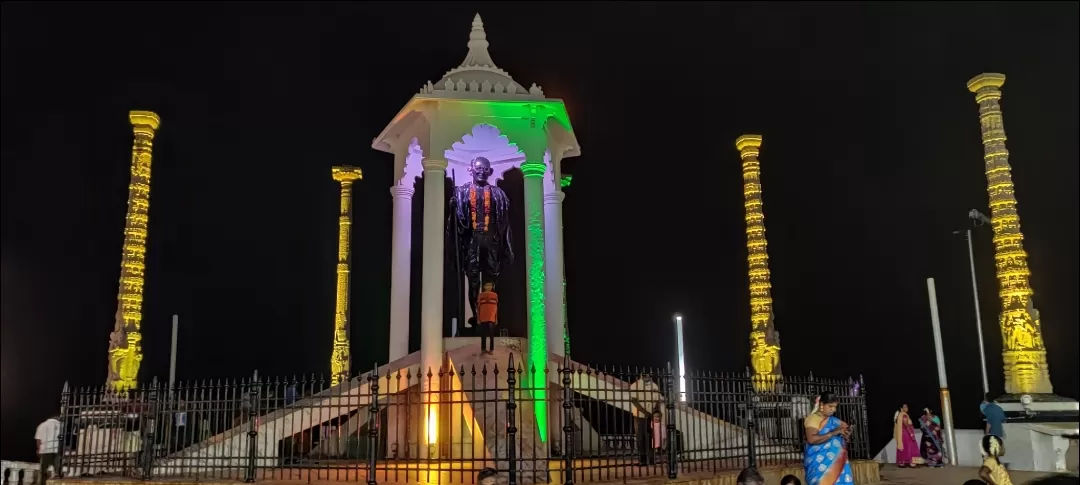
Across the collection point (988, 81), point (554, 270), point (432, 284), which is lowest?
point (432, 284)

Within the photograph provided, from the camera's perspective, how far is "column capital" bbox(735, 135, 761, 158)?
20.9m

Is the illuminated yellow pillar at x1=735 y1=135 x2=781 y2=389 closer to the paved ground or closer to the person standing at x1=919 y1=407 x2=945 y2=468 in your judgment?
the person standing at x1=919 y1=407 x2=945 y2=468

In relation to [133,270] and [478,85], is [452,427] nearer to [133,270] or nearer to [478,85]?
[478,85]

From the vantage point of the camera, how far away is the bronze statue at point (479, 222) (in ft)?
42.0

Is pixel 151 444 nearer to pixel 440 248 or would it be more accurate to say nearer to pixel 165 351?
pixel 440 248

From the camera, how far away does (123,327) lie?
1691cm

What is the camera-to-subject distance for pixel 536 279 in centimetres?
1088

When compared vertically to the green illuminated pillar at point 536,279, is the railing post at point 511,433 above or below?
below

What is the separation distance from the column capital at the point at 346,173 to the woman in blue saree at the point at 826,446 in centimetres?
1554

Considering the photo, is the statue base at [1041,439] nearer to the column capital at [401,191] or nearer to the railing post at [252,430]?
the column capital at [401,191]

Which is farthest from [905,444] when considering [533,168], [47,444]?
[47,444]

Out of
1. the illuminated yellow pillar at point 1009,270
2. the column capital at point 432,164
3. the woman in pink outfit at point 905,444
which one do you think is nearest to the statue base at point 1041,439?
the illuminated yellow pillar at point 1009,270

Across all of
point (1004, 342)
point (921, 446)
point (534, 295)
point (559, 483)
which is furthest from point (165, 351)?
point (1004, 342)

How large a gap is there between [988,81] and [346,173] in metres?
15.6
